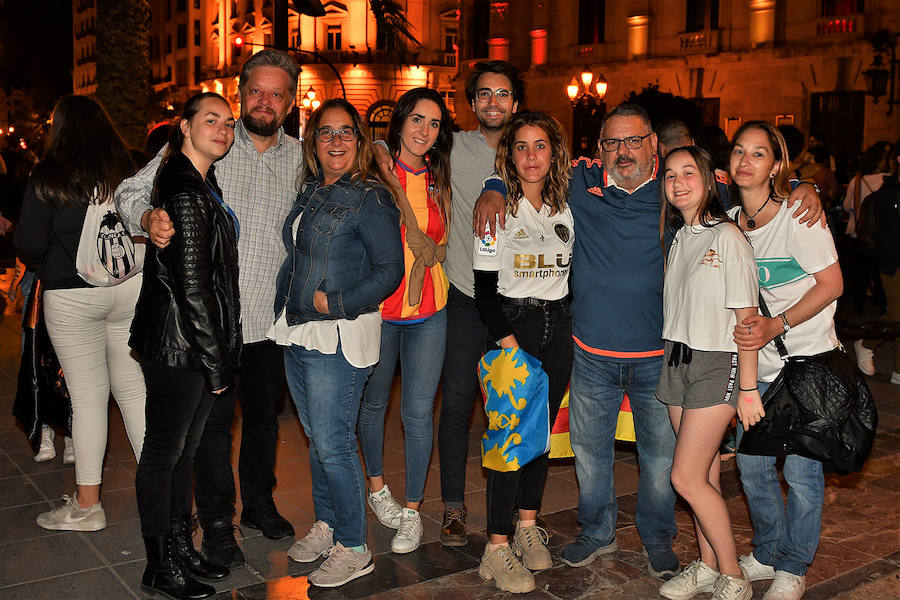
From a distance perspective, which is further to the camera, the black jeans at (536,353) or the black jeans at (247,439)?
the black jeans at (247,439)

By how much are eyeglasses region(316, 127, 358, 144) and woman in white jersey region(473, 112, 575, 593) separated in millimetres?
701

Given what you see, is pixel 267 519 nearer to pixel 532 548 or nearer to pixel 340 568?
pixel 340 568

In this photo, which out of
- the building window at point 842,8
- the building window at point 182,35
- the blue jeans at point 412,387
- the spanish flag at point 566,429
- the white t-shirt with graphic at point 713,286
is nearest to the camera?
the white t-shirt with graphic at point 713,286

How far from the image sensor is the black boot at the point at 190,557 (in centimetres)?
418

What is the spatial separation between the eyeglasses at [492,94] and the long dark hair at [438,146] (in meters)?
0.19

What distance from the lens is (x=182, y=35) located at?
2665 inches

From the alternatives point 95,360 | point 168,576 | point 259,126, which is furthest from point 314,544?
point 259,126

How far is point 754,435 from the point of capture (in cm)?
392

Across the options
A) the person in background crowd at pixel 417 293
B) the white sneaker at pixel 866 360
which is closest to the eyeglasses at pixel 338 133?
the person in background crowd at pixel 417 293

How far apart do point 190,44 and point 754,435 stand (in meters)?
67.9

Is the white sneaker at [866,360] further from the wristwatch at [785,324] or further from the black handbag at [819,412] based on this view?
the wristwatch at [785,324]

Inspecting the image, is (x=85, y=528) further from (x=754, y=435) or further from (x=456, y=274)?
(x=754, y=435)

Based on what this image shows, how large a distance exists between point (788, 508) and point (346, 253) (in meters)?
2.33

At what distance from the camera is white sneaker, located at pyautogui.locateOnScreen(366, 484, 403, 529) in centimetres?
490
